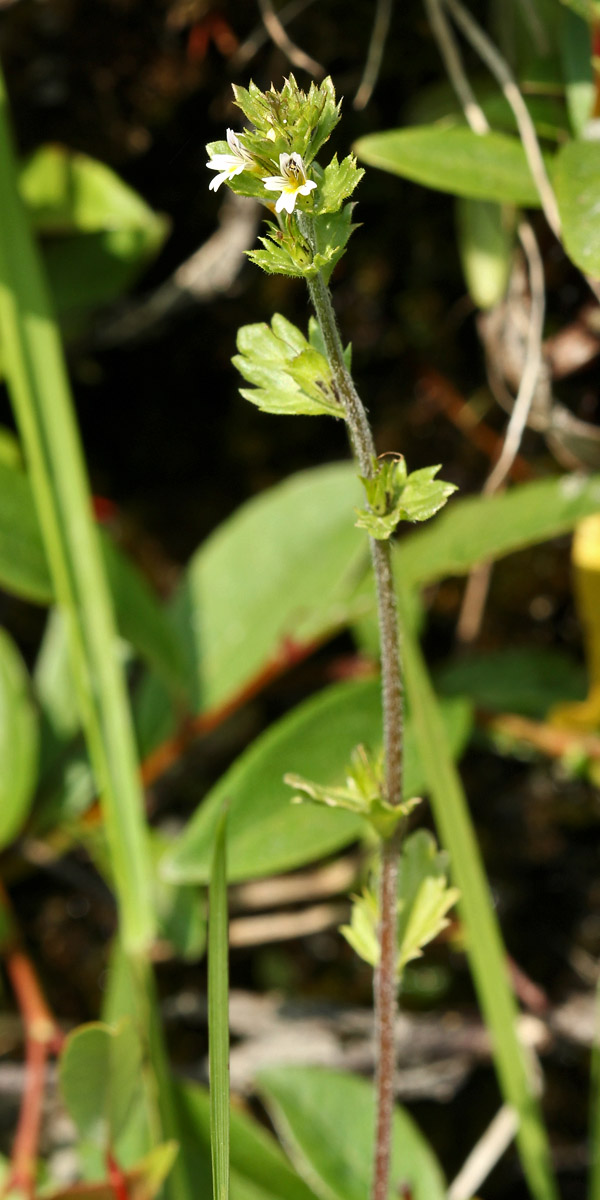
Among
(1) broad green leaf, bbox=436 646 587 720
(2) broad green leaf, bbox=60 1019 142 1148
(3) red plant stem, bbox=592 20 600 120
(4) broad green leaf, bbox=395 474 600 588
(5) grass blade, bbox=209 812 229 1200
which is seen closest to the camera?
(5) grass blade, bbox=209 812 229 1200

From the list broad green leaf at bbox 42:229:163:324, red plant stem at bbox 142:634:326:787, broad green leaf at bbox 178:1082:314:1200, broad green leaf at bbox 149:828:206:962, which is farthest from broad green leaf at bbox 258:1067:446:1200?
broad green leaf at bbox 42:229:163:324

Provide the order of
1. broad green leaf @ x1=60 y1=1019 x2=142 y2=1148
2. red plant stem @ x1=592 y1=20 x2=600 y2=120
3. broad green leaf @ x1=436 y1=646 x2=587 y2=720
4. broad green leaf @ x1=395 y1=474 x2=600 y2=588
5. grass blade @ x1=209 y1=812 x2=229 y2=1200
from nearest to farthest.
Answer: grass blade @ x1=209 y1=812 x2=229 y2=1200
broad green leaf @ x1=60 y1=1019 x2=142 y2=1148
red plant stem @ x1=592 y1=20 x2=600 y2=120
broad green leaf @ x1=395 y1=474 x2=600 y2=588
broad green leaf @ x1=436 y1=646 x2=587 y2=720

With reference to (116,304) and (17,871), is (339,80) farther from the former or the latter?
(17,871)

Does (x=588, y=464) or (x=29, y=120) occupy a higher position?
(x=29, y=120)

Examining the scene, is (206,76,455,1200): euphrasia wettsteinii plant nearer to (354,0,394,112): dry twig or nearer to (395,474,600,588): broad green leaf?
(395,474,600,588): broad green leaf

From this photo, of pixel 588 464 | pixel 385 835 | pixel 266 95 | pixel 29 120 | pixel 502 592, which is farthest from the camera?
pixel 502 592

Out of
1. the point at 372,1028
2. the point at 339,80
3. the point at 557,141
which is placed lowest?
the point at 372,1028

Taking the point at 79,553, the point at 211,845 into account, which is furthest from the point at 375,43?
the point at 211,845

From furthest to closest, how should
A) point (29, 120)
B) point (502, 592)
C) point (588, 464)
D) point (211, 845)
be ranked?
point (502, 592) → point (29, 120) → point (588, 464) → point (211, 845)
